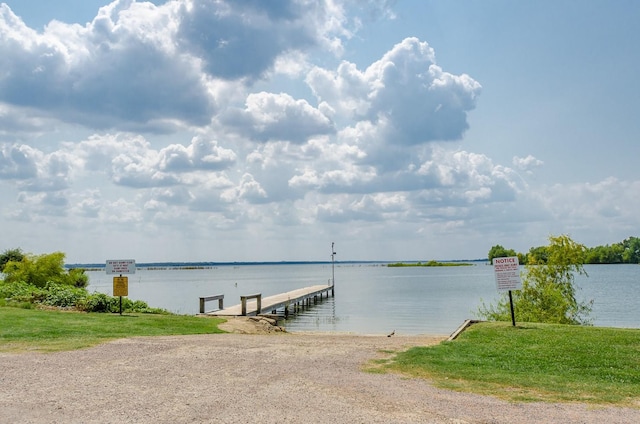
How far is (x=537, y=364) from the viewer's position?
11250 mm

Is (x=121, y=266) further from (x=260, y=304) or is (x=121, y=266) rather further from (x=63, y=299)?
(x=260, y=304)

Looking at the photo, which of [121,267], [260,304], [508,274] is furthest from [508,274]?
[260,304]

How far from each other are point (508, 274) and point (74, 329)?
13.6 meters

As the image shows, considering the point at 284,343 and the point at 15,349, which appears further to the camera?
the point at 284,343

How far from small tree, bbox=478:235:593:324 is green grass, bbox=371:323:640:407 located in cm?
963

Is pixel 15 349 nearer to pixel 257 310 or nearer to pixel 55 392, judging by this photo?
pixel 55 392

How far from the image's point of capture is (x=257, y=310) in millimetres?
30906

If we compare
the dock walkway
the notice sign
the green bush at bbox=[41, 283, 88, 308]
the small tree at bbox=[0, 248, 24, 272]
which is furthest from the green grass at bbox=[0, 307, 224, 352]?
the small tree at bbox=[0, 248, 24, 272]

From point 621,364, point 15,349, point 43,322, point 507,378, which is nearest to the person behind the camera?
point 507,378

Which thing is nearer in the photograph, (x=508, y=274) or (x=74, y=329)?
(x=508, y=274)

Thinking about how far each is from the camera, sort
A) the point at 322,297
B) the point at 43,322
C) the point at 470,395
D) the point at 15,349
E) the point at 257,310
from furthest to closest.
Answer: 1. the point at 322,297
2. the point at 257,310
3. the point at 43,322
4. the point at 15,349
5. the point at 470,395

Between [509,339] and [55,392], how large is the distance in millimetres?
10847

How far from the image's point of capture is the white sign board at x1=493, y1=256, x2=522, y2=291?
1648 cm

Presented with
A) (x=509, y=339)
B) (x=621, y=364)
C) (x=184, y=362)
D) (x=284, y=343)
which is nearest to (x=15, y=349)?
(x=184, y=362)
